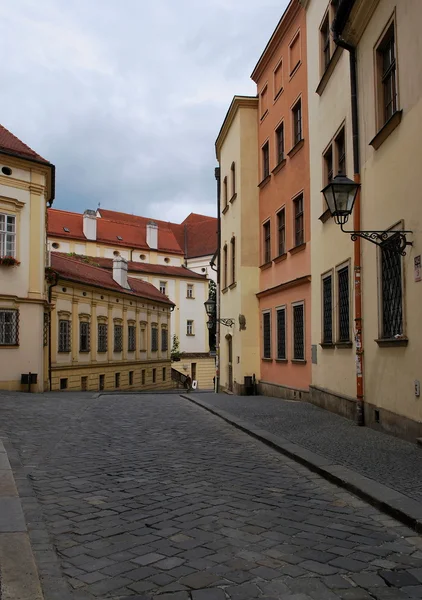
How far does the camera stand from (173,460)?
340 inches

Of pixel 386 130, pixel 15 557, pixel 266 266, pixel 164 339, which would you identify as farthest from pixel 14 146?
pixel 164 339

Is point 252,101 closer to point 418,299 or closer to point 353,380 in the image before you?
point 353,380

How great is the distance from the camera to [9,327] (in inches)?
1032

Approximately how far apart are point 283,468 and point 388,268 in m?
4.11

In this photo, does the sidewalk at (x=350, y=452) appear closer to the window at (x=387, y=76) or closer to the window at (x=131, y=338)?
the window at (x=387, y=76)

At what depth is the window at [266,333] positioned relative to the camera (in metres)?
22.3

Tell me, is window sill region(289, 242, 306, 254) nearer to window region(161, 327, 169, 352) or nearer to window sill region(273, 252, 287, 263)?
window sill region(273, 252, 287, 263)

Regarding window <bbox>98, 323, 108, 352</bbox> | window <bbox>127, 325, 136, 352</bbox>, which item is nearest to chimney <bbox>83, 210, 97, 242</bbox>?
window <bbox>127, 325, 136, 352</bbox>

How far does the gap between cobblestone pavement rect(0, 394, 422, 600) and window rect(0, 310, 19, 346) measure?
17007 mm

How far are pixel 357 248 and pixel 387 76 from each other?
306cm

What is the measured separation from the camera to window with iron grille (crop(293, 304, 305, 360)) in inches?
718

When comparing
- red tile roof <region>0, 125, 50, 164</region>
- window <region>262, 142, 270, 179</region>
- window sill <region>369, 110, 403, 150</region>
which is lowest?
window sill <region>369, 110, 403, 150</region>

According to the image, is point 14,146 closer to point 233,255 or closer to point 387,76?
point 233,255

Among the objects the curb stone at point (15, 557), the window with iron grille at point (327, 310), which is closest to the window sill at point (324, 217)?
the window with iron grille at point (327, 310)
